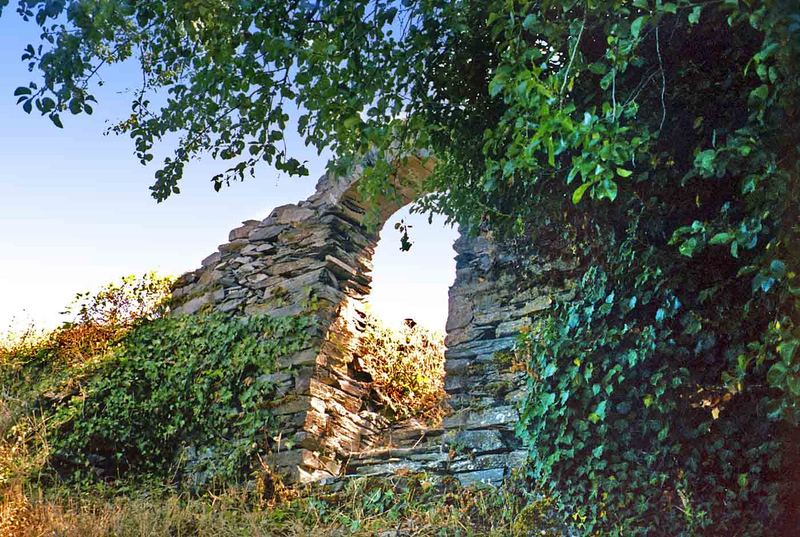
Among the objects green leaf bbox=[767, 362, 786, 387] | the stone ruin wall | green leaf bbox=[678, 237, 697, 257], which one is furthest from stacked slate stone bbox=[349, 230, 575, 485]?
green leaf bbox=[767, 362, 786, 387]

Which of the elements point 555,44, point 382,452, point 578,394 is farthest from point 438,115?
point 382,452

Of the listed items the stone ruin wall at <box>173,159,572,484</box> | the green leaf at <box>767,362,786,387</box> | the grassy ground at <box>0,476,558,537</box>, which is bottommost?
the grassy ground at <box>0,476,558,537</box>

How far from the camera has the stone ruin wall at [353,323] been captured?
548 centimetres

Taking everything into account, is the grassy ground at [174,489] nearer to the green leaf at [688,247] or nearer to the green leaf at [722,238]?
the green leaf at [688,247]

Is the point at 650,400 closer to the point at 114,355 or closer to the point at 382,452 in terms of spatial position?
the point at 382,452

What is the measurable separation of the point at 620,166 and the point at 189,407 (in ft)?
15.1

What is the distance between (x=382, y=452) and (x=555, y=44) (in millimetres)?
3625

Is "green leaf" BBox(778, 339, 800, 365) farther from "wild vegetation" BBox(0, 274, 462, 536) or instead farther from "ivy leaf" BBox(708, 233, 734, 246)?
"wild vegetation" BBox(0, 274, 462, 536)

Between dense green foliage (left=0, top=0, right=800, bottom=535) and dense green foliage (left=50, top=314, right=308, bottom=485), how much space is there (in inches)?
112

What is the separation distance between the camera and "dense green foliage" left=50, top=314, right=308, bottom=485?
667 cm

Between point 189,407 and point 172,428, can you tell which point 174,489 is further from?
point 189,407

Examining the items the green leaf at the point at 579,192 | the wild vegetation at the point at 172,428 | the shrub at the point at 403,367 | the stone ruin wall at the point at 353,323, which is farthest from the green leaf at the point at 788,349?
the shrub at the point at 403,367

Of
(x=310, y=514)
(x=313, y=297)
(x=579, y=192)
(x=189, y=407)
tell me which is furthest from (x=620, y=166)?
(x=189, y=407)

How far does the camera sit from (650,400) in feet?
12.5
